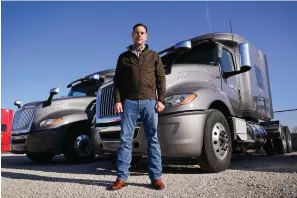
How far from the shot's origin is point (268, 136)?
7.40 meters

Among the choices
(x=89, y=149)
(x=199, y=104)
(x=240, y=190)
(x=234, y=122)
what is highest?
(x=199, y=104)

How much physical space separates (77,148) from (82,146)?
0.44 feet

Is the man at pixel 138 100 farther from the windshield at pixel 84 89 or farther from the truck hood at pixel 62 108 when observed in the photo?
the windshield at pixel 84 89

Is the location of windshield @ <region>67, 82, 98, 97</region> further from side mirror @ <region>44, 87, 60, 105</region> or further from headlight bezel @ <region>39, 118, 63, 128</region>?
headlight bezel @ <region>39, 118, 63, 128</region>

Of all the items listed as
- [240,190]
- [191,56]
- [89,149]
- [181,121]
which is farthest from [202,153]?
[89,149]

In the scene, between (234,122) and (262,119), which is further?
(262,119)

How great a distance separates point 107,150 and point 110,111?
66 cm

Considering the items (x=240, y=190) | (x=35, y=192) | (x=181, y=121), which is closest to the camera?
(x=240, y=190)

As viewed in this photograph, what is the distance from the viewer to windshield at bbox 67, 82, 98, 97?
7.60 metres

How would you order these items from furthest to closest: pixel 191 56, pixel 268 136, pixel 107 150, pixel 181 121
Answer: pixel 268 136, pixel 191 56, pixel 107 150, pixel 181 121

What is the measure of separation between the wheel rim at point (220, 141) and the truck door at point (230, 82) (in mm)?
844

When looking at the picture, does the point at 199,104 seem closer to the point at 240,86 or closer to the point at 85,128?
the point at 240,86

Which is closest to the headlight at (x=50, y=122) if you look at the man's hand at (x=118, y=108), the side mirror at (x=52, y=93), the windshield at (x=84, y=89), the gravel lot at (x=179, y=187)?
the side mirror at (x=52, y=93)

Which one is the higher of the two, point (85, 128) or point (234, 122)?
point (234, 122)
